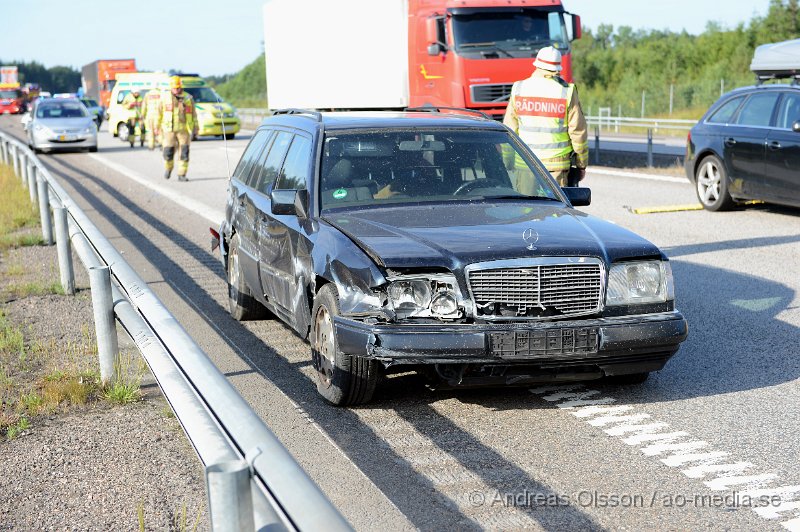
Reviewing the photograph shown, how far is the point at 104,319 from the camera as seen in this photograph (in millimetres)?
6117

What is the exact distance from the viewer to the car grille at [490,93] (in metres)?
20.7

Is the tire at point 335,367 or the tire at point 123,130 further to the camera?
the tire at point 123,130

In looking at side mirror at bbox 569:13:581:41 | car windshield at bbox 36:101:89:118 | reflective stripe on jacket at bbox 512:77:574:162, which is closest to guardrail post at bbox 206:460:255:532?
reflective stripe on jacket at bbox 512:77:574:162

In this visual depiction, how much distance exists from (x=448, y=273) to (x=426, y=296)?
0.16 metres

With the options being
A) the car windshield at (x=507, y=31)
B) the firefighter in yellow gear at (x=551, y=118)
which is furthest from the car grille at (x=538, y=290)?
the car windshield at (x=507, y=31)

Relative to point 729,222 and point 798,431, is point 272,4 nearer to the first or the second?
point 729,222

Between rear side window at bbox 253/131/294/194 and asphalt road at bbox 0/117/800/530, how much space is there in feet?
3.37

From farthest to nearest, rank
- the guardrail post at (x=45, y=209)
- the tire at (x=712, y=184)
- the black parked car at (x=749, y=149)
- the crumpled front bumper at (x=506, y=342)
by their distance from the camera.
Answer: the tire at (x=712, y=184)
the black parked car at (x=749, y=149)
the guardrail post at (x=45, y=209)
the crumpled front bumper at (x=506, y=342)

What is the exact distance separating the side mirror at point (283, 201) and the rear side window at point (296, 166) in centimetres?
19

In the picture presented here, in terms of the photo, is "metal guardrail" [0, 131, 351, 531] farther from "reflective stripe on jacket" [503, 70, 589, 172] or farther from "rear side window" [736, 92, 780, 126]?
"rear side window" [736, 92, 780, 126]

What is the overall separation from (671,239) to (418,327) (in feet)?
24.1

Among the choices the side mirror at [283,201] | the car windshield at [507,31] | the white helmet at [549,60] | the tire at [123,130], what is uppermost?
the car windshield at [507,31]

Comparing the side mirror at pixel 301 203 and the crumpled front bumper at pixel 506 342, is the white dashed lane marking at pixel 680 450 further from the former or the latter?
the side mirror at pixel 301 203

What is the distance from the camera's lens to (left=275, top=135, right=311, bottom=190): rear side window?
7.00m
